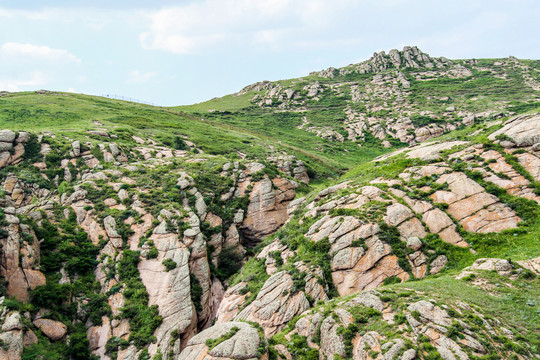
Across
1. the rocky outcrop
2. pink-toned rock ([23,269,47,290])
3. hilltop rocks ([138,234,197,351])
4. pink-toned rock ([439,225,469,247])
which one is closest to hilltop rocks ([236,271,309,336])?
the rocky outcrop

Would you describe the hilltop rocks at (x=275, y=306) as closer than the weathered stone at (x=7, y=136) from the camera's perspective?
Yes

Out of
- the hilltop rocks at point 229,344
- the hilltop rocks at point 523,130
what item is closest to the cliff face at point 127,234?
the hilltop rocks at point 229,344

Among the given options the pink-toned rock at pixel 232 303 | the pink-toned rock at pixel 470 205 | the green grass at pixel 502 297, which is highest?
the pink-toned rock at pixel 470 205

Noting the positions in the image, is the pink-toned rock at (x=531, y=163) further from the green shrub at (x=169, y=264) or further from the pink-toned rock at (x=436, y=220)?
the green shrub at (x=169, y=264)

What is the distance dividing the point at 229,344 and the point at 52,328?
744 inches

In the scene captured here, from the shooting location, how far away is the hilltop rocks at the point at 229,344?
19.0 meters

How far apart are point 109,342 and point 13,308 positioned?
337 inches

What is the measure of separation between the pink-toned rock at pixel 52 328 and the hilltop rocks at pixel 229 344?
48.7 ft

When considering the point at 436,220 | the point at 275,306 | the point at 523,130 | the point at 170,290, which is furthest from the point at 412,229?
the point at 170,290

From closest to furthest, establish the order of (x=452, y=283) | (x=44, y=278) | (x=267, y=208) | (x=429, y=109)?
(x=452, y=283), (x=44, y=278), (x=267, y=208), (x=429, y=109)

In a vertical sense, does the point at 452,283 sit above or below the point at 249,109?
below

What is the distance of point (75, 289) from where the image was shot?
3144 cm

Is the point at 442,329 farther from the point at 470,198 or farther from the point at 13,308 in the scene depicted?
the point at 13,308

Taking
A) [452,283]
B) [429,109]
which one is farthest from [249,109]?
[452,283]
